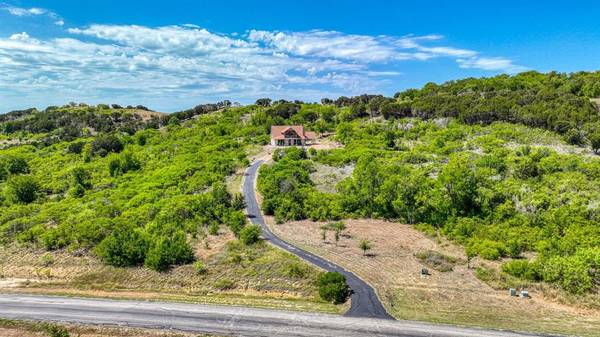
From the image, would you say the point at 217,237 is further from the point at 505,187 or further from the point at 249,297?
the point at 505,187

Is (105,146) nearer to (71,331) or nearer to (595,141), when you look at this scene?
(71,331)

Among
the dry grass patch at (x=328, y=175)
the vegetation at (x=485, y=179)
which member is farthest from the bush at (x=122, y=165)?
the dry grass patch at (x=328, y=175)

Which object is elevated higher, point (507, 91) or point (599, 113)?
point (507, 91)

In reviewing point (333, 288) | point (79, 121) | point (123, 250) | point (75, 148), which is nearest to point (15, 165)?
point (75, 148)

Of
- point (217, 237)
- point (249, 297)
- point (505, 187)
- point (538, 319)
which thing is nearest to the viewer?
point (538, 319)

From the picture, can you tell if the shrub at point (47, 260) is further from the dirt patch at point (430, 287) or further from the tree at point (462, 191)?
the tree at point (462, 191)

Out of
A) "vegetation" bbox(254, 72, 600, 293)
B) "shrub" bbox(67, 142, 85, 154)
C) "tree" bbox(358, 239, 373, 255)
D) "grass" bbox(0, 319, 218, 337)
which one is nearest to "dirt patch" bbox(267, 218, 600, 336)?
"tree" bbox(358, 239, 373, 255)

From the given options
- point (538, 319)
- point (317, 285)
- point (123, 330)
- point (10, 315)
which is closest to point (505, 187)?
point (538, 319)
